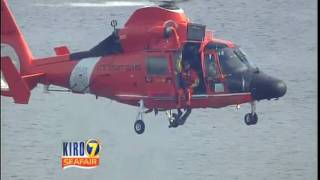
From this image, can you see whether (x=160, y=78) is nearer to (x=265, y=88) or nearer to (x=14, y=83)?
(x=265, y=88)

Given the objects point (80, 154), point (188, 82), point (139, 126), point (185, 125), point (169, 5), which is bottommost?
point (185, 125)

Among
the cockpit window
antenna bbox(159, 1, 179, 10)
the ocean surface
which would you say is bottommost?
the ocean surface

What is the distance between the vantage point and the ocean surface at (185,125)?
61.1 ft

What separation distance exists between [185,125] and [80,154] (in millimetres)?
4329

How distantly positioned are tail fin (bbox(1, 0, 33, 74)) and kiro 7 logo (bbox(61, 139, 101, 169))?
2.03m

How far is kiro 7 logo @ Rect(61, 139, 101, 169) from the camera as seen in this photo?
58.5 feet

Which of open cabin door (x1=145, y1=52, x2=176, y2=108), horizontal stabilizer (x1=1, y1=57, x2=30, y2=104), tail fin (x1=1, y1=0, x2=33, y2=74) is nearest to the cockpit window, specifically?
open cabin door (x1=145, y1=52, x2=176, y2=108)

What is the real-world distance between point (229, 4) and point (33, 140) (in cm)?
678

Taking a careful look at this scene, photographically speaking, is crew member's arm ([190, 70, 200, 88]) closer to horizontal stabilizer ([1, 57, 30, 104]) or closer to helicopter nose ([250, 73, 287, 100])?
helicopter nose ([250, 73, 287, 100])

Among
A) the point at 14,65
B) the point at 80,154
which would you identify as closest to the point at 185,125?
the point at 80,154

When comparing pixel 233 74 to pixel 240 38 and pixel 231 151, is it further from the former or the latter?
pixel 240 38

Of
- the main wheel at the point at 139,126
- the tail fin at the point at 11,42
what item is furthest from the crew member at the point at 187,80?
the tail fin at the point at 11,42

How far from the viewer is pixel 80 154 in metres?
17.9

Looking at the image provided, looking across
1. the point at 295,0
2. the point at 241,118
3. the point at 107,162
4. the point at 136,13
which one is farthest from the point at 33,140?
the point at 295,0
